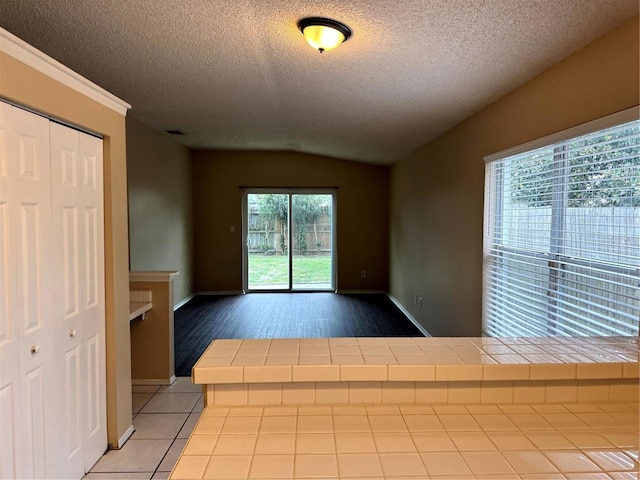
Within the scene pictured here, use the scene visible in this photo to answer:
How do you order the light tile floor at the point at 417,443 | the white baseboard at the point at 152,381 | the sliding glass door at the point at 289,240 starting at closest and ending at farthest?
the light tile floor at the point at 417,443, the white baseboard at the point at 152,381, the sliding glass door at the point at 289,240

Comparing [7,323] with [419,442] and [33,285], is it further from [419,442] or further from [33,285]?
[419,442]

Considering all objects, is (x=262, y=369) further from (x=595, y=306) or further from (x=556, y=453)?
(x=595, y=306)

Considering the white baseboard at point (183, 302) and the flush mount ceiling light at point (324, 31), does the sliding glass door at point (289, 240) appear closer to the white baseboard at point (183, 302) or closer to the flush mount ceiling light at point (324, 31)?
the white baseboard at point (183, 302)

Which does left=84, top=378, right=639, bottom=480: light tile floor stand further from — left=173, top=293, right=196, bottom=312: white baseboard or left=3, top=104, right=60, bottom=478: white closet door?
left=173, top=293, right=196, bottom=312: white baseboard

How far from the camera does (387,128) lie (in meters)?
4.14

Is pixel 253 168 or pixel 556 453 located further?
pixel 253 168

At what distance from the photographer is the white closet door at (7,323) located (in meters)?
1.41

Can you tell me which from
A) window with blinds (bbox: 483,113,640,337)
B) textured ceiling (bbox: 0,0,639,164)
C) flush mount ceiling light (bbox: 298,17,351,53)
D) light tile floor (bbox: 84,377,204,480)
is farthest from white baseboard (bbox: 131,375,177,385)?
flush mount ceiling light (bbox: 298,17,351,53)

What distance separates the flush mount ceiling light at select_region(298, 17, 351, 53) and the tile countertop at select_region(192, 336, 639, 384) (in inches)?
64.5

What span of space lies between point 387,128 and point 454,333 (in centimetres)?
227

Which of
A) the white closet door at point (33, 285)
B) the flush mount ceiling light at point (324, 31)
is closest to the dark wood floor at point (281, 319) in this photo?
the white closet door at point (33, 285)

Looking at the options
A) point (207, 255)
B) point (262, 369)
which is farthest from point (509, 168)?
point (207, 255)

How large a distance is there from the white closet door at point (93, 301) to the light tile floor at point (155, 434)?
13cm

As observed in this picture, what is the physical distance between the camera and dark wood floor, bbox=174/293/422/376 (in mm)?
4465
